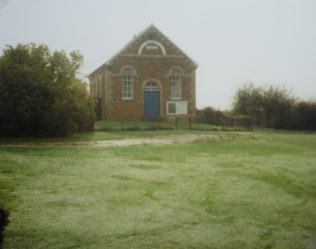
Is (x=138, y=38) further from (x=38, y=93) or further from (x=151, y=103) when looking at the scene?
(x=38, y=93)

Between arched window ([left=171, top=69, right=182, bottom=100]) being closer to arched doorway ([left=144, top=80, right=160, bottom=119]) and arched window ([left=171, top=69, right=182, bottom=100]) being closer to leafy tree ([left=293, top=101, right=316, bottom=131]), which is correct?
arched doorway ([left=144, top=80, right=160, bottom=119])

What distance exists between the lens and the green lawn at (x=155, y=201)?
4.55m

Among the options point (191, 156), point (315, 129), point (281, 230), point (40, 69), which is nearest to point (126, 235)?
point (281, 230)

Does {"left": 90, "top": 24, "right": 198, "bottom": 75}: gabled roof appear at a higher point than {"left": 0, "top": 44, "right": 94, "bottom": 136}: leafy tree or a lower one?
higher

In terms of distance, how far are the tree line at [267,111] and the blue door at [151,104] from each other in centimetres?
389

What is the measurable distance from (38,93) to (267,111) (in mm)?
21802

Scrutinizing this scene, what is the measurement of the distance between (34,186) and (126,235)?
2.97 m

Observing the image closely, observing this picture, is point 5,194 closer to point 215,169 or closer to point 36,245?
point 36,245

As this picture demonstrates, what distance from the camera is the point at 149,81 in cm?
3228

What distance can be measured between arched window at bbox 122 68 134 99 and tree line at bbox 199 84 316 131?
639 cm

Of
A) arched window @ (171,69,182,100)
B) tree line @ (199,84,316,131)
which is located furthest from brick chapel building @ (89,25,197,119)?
tree line @ (199,84,316,131)

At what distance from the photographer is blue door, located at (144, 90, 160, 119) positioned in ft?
106

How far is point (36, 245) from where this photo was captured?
4.17 m

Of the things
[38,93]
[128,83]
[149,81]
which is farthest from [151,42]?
[38,93]
